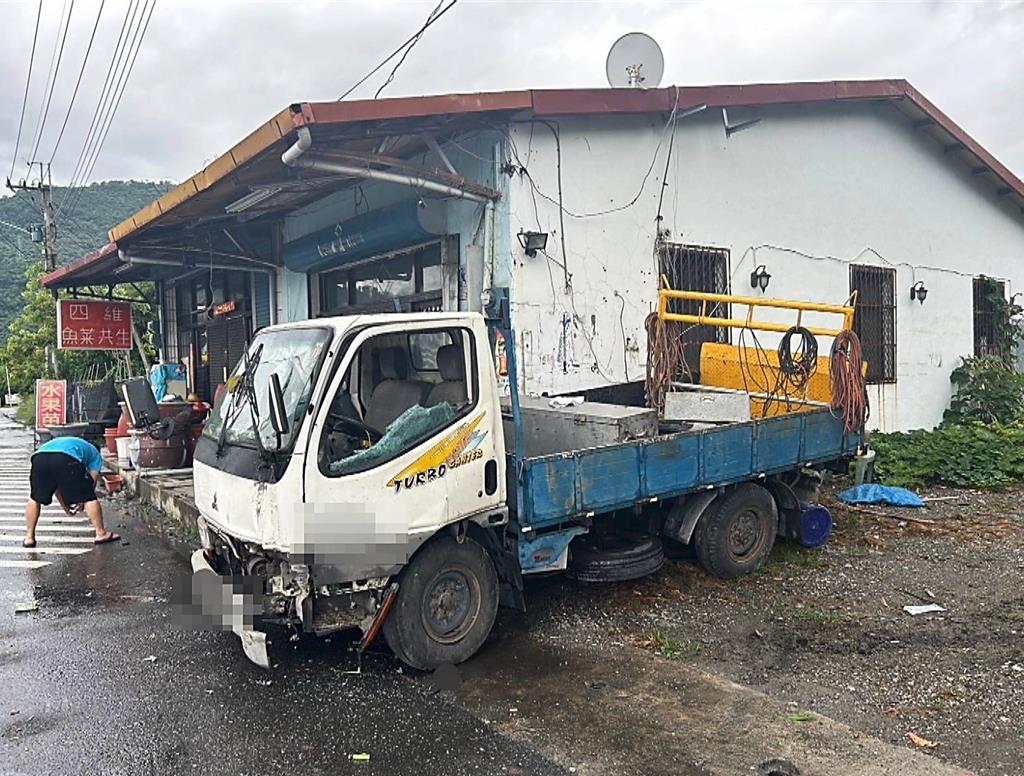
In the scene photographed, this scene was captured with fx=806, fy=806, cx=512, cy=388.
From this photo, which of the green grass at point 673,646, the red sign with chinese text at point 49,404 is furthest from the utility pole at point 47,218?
the green grass at point 673,646

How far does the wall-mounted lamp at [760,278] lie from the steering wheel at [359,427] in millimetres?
6743

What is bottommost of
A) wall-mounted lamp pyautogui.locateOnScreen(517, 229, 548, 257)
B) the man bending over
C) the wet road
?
the wet road

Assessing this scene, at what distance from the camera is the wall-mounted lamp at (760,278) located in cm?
1004

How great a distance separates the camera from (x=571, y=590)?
19.9 ft

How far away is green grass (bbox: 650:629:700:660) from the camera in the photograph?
194 inches

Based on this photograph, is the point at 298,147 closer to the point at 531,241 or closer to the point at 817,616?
the point at 531,241

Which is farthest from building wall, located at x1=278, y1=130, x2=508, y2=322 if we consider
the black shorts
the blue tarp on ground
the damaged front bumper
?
the blue tarp on ground

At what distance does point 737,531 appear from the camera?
21.0ft

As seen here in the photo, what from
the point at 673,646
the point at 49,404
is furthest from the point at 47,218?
the point at 673,646

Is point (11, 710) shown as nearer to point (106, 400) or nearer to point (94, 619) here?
point (94, 619)

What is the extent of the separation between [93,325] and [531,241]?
11.0 m

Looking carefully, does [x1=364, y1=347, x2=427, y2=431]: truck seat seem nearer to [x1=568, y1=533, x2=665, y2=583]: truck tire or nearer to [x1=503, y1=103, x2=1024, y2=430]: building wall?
[x1=568, y1=533, x2=665, y2=583]: truck tire

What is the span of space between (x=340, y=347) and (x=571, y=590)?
2704mm

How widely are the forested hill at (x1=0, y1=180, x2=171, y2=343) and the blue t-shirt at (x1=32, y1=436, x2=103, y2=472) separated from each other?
39.1 m
